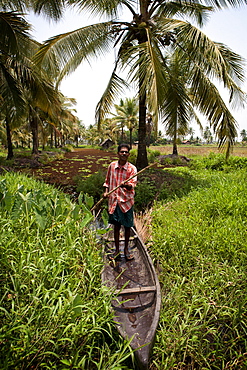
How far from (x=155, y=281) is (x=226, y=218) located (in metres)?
2.17

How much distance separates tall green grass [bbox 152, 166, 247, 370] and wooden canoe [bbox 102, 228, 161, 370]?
0.63 feet

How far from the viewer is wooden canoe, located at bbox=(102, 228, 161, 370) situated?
1.87 metres

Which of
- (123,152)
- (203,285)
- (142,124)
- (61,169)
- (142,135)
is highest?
(142,124)

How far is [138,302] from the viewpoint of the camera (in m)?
2.53

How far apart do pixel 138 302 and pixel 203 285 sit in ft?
2.62

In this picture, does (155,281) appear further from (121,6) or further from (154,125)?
(121,6)

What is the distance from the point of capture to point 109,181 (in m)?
3.12

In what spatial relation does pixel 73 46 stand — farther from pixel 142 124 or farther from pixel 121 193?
pixel 121 193

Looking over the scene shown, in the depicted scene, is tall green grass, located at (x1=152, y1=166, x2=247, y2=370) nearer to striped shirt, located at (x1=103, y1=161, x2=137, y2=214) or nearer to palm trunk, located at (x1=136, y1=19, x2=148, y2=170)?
striped shirt, located at (x1=103, y1=161, x2=137, y2=214)

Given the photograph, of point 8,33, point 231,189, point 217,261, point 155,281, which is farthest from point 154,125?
point 8,33

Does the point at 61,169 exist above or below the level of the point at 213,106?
below

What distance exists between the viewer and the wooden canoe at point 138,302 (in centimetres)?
187

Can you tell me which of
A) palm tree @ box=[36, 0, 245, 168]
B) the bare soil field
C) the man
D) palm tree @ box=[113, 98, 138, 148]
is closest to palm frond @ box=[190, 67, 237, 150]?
palm tree @ box=[36, 0, 245, 168]

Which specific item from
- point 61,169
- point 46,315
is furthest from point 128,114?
point 46,315
